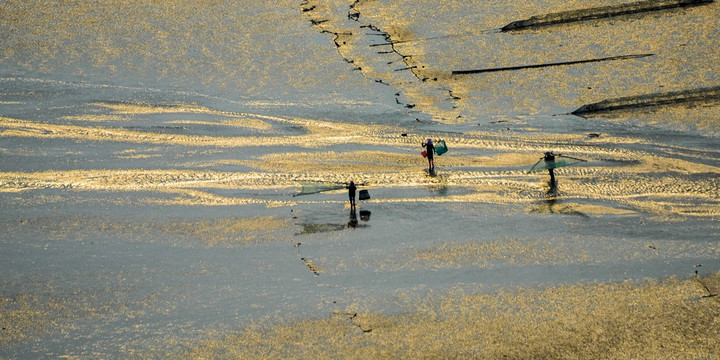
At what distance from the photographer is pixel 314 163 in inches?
837

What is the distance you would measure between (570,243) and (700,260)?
6.92 ft

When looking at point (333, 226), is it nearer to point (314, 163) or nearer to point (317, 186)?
point (317, 186)

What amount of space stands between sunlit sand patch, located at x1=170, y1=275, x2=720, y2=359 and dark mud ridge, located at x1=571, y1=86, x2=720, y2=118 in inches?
348

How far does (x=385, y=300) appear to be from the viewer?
1490 centimetres

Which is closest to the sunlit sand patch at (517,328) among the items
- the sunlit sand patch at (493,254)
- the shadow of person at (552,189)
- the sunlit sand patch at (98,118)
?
the sunlit sand patch at (493,254)

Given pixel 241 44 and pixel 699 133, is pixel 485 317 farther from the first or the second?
pixel 241 44

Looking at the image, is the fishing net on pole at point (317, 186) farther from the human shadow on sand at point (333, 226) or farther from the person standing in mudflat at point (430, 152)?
the person standing in mudflat at point (430, 152)

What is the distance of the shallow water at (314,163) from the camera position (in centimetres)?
1543

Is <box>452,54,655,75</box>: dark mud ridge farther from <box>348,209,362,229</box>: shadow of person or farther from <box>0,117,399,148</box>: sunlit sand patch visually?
<box>348,209,362,229</box>: shadow of person

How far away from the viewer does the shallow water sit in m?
15.4

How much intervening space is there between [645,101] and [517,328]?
36.6 ft

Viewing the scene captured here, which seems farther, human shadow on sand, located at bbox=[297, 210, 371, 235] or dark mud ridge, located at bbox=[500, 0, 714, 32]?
dark mud ridge, located at bbox=[500, 0, 714, 32]

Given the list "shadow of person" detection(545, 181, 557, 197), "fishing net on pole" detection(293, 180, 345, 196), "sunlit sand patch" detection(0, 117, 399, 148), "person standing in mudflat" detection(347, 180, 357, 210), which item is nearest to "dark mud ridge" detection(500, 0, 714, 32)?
"sunlit sand patch" detection(0, 117, 399, 148)

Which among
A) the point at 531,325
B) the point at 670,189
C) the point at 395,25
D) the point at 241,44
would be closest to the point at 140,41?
the point at 241,44
